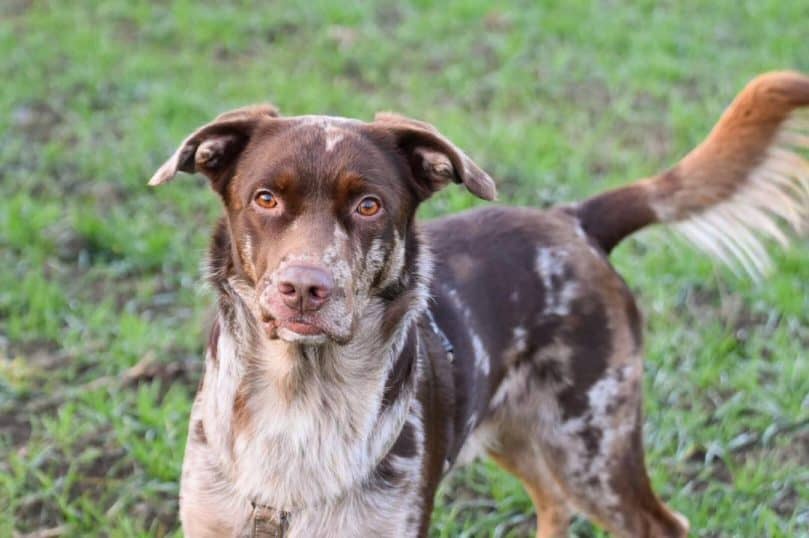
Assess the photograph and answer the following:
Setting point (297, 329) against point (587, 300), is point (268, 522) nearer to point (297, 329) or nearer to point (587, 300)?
point (297, 329)

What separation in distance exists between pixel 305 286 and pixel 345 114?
4774mm

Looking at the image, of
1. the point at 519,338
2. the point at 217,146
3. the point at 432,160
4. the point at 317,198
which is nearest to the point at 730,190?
the point at 519,338

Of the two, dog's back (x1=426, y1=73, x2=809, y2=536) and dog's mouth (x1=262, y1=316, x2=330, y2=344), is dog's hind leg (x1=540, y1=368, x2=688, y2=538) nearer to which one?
dog's back (x1=426, y1=73, x2=809, y2=536)

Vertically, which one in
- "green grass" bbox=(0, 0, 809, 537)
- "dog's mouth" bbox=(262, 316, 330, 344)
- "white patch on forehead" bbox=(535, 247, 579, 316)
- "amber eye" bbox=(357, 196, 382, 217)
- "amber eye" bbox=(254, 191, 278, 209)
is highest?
"amber eye" bbox=(254, 191, 278, 209)

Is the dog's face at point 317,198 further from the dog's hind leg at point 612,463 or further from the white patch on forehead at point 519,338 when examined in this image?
the dog's hind leg at point 612,463

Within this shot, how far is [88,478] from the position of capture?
477 cm

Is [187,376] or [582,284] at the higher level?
[582,284]

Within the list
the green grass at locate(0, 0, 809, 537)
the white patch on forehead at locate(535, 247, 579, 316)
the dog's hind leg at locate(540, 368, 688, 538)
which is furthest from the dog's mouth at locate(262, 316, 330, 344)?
the green grass at locate(0, 0, 809, 537)

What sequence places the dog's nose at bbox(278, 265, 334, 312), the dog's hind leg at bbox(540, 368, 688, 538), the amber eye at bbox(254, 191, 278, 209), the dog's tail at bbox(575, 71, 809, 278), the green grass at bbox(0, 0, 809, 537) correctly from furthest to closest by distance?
1. the green grass at bbox(0, 0, 809, 537)
2. the dog's tail at bbox(575, 71, 809, 278)
3. the dog's hind leg at bbox(540, 368, 688, 538)
4. the amber eye at bbox(254, 191, 278, 209)
5. the dog's nose at bbox(278, 265, 334, 312)

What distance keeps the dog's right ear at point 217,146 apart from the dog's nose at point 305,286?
1.66ft

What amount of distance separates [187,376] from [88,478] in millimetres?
777

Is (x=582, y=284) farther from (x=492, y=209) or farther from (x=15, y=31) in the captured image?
(x=15, y=31)

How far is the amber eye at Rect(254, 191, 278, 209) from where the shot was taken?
331cm

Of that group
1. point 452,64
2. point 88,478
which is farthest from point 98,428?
point 452,64
